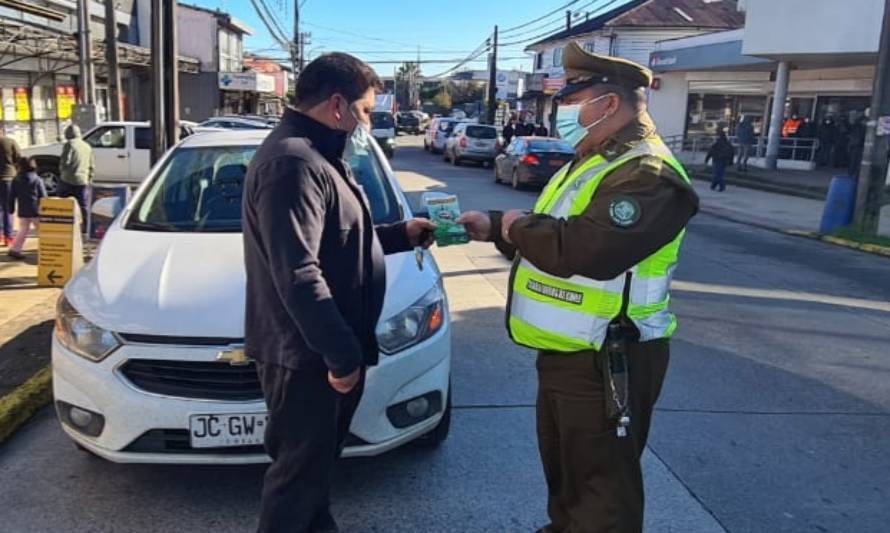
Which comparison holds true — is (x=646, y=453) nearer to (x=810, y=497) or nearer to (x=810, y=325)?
(x=810, y=497)

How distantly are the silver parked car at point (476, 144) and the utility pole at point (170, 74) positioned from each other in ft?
55.1

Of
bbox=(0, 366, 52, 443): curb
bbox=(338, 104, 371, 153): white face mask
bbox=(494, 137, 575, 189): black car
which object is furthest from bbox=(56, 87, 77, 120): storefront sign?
bbox=(338, 104, 371, 153): white face mask

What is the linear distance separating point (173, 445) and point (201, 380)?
303 mm

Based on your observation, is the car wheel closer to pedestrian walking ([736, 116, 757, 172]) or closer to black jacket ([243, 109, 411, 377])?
black jacket ([243, 109, 411, 377])

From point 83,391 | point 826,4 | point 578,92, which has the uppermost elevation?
point 826,4

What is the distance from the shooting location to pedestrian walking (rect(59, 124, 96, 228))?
29.9 ft

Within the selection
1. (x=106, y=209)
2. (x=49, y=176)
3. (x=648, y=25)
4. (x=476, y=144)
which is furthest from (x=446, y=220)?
(x=648, y=25)

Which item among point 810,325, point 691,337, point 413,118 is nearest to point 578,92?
point 691,337

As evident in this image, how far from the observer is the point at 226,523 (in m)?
3.20

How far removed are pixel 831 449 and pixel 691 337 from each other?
2104 millimetres

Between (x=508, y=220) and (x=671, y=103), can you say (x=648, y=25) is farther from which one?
(x=508, y=220)

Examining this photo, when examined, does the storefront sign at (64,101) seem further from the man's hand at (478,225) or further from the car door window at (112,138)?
the man's hand at (478,225)

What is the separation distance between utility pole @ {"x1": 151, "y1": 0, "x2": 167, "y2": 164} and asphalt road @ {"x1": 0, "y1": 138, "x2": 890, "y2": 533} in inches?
176

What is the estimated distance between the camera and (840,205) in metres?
12.5
